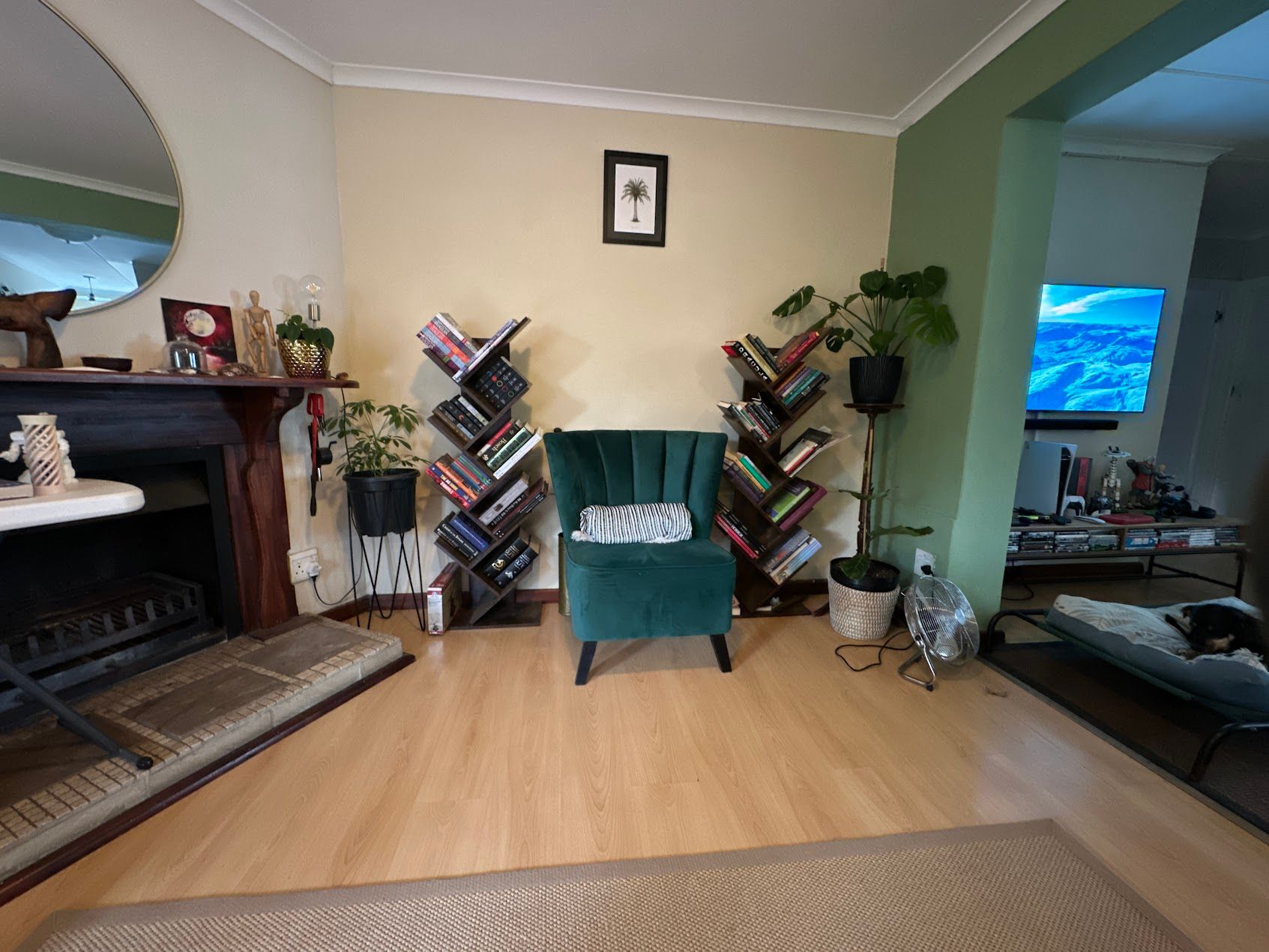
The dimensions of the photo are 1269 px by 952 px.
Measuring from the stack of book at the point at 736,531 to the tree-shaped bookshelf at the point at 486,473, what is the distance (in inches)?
32.7

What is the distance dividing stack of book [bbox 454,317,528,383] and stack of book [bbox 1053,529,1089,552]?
9.20 feet

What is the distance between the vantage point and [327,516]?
2096 mm

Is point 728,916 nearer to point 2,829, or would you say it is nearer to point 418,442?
point 2,829

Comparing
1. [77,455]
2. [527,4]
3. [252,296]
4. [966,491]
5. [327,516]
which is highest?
[527,4]

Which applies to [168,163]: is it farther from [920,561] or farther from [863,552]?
[920,561]

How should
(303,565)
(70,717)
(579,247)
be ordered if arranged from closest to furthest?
(70,717) < (303,565) < (579,247)

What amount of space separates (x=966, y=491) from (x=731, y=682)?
1.25m

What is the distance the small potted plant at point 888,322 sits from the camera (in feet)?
6.35

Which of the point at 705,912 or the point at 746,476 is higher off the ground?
the point at 746,476

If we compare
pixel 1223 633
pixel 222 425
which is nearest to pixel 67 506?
pixel 222 425

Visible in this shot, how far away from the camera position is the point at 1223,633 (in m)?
1.65

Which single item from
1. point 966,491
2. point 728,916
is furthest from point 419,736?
point 966,491

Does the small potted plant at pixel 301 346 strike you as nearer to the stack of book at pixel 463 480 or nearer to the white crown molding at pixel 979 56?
the stack of book at pixel 463 480

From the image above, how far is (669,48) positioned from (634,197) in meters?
0.54
